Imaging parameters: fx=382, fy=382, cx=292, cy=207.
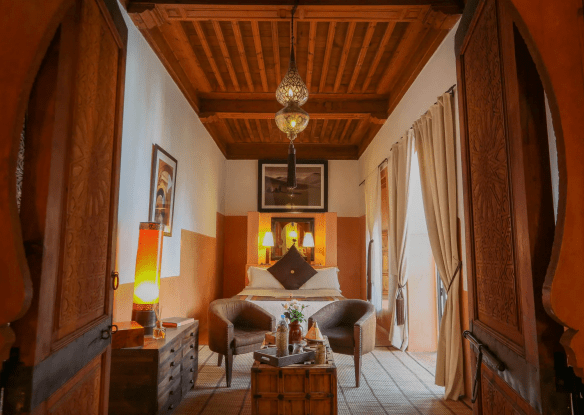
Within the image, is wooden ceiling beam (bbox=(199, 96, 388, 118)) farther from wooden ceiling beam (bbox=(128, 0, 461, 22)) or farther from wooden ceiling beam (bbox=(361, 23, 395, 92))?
wooden ceiling beam (bbox=(128, 0, 461, 22))

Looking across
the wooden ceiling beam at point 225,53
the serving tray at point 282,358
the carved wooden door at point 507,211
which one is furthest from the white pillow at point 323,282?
the carved wooden door at point 507,211

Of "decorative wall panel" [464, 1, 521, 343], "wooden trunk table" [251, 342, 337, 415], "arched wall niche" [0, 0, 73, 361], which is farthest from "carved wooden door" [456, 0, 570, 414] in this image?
"arched wall niche" [0, 0, 73, 361]

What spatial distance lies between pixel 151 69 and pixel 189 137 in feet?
5.50

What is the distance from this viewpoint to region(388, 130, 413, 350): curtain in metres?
5.05

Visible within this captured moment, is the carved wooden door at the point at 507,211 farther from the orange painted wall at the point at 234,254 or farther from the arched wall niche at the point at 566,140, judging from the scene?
the orange painted wall at the point at 234,254

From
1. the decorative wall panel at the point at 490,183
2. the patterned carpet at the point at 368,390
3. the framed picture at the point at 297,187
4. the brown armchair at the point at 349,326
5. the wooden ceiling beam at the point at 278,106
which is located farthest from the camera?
the framed picture at the point at 297,187

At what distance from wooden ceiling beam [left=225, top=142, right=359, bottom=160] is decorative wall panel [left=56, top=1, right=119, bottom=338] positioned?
22.9 ft

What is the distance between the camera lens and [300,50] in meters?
4.71

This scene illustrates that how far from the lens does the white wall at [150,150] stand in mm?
3459

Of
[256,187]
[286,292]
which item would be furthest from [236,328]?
[256,187]

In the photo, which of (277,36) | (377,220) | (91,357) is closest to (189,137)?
(277,36)

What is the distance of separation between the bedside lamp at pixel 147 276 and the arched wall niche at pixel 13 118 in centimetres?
217

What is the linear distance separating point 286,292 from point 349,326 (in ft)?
6.53

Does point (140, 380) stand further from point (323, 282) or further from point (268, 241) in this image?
point (268, 241)
